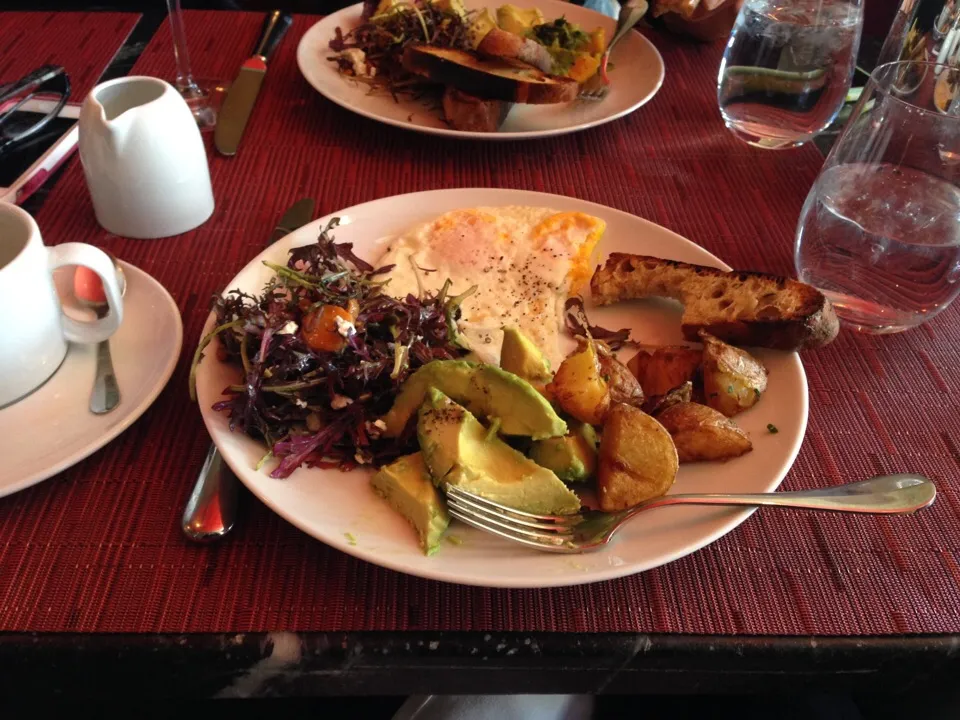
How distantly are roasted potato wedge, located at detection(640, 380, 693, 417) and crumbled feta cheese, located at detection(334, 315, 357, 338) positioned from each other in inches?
16.6

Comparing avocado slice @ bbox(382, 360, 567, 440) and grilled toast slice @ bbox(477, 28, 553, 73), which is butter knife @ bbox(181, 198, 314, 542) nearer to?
avocado slice @ bbox(382, 360, 567, 440)

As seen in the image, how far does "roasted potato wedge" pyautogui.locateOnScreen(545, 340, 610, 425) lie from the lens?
38.2 inches

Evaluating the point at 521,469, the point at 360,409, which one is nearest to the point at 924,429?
the point at 521,469

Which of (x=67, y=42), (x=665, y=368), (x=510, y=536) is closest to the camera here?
(x=510, y=536)

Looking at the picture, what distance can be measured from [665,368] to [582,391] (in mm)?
191

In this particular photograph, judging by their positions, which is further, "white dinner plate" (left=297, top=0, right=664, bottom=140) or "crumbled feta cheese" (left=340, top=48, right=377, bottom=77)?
"crumbled feta cheese" (left=340, top=48, right=377, bottom=77)

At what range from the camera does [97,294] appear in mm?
1133

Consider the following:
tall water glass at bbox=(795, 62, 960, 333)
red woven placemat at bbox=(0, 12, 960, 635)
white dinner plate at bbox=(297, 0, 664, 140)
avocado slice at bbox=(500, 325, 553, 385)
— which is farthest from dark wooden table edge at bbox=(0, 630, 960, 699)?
white dinner plate at bbox=(297, 0, 664, 140)

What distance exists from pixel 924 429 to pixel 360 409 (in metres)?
0.86

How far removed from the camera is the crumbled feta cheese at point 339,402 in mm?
967

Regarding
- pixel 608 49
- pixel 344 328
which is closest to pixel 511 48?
pixel 608 49

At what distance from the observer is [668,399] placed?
1.02 m

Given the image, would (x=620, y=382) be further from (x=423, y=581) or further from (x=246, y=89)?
(x=246, y=89)

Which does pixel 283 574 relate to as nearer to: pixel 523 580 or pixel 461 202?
pixel 523 580
